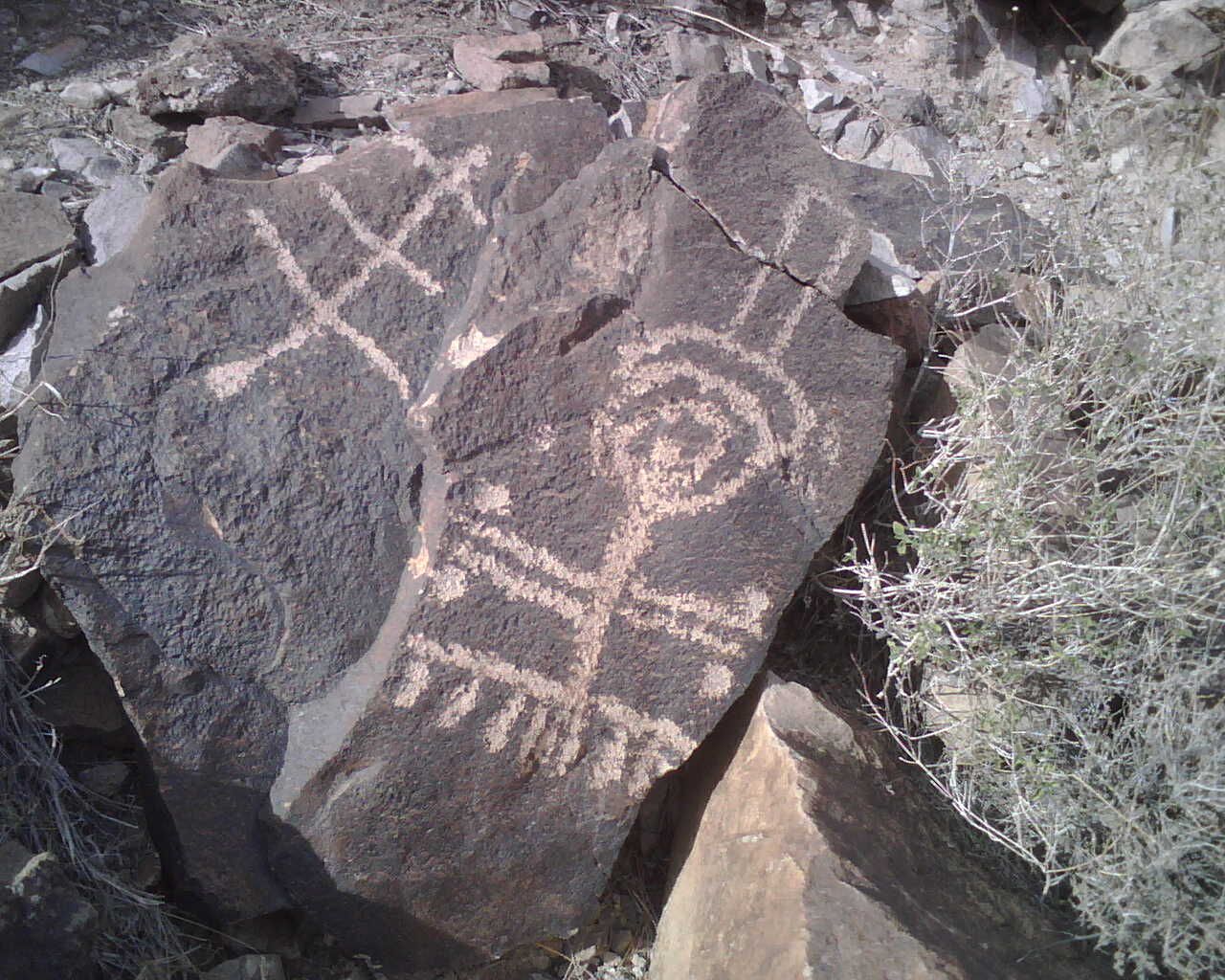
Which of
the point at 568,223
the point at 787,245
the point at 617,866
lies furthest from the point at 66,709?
the point at 787,245

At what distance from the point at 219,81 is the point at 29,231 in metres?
0.67

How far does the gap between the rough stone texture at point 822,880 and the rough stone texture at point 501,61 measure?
5.66ft

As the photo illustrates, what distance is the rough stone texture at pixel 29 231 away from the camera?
6.77 feet

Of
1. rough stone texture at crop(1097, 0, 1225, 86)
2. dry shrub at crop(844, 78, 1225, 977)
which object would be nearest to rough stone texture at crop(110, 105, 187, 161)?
dry shrub at crop(844, 78, 1225, 977)

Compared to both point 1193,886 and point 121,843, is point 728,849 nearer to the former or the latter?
point 1193,886

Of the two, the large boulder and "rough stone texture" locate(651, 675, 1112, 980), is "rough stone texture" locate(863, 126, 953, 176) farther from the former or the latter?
"rough stone texture" locate(651, 675, 1112, 980)

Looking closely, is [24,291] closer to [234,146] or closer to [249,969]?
[234,146]

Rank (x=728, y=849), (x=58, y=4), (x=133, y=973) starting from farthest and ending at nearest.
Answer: (x=58, y=4) → (x=728, y=849) → (x=133, y=973)

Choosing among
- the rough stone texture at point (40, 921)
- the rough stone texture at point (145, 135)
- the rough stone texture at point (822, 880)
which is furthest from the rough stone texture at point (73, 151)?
the rough stone texture at point (822, 880)

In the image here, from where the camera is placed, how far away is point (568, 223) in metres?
1.96

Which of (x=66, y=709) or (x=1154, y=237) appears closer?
(x=66, y=709)

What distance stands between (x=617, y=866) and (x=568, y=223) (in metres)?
1.37

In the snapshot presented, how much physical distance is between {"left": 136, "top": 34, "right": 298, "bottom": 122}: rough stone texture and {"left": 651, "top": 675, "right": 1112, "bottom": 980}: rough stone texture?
→ 1931 mm

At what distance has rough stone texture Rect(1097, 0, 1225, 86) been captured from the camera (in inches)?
129
